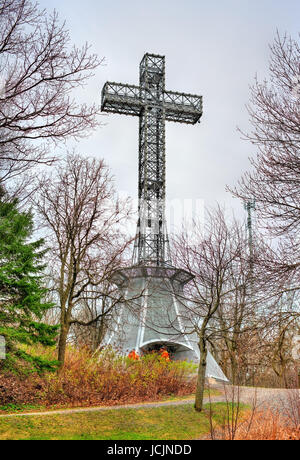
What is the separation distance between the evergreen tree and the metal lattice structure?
25.4ft

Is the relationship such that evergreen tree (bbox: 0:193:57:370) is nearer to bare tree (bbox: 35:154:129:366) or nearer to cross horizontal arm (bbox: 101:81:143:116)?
bare tree (bbox: 35:154:129:366)

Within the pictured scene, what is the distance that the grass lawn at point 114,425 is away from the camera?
8092mm

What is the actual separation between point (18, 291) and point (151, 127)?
12241 mm

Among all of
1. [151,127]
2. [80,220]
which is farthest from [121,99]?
[80,220]

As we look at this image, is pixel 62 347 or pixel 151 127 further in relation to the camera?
pixel 151 127

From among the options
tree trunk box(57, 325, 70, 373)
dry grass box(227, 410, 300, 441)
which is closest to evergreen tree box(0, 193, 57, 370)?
tree trunk box(57, 325, 70, 373)

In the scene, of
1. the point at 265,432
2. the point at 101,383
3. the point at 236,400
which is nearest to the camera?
the point at 265,432

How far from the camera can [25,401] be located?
421 inches

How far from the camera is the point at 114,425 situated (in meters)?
9.07

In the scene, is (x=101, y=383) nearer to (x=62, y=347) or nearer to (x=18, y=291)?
(x=62, y=347)

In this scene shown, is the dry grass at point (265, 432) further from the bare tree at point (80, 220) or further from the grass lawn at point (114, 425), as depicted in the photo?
the bare tree at point (80, 220)

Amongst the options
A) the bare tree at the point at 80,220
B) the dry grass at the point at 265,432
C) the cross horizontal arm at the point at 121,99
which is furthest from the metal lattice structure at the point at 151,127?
the dry grass at the point at 265,432

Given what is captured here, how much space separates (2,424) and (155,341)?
10.8 metres

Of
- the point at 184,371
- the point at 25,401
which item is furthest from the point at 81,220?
the point at 184,371
